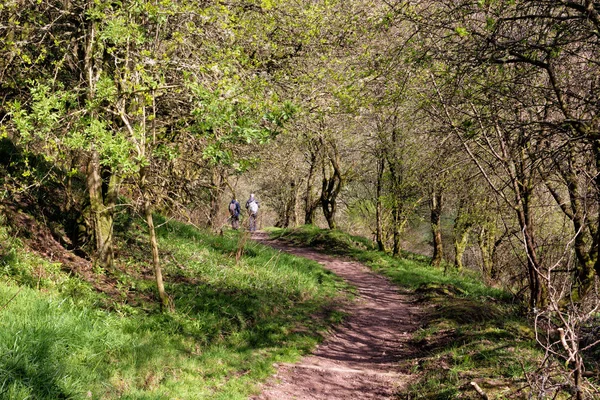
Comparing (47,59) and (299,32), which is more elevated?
(299,32)

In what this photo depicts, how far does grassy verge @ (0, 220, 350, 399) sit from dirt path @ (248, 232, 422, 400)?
1.08 ft

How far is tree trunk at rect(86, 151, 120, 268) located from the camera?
773cm

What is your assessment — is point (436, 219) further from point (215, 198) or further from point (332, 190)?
point (215, 198)

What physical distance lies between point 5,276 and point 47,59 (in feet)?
13.4

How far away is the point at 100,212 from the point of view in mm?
7762

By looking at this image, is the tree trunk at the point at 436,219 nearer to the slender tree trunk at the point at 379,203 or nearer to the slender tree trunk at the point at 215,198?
the slender tree trunk at the point at 379,203

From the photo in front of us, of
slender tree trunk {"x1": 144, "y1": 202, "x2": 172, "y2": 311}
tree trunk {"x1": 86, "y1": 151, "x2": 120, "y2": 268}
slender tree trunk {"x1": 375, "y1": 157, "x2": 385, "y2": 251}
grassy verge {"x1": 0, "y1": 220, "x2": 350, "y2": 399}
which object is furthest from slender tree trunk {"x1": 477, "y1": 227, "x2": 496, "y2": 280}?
tree trunk {"x1": 86, "y1": 151, "x2": 120, "y2": 268}

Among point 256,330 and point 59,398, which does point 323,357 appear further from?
point 59,398

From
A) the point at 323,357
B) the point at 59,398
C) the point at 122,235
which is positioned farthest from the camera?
the point at 122,235

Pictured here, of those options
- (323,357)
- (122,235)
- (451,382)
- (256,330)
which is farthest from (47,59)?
(451,382)

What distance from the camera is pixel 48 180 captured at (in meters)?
9.19

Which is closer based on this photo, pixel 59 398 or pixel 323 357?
pixel 59 398

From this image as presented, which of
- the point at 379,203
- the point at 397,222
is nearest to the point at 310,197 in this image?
the point at 379,203

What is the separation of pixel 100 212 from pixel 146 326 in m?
2.54
